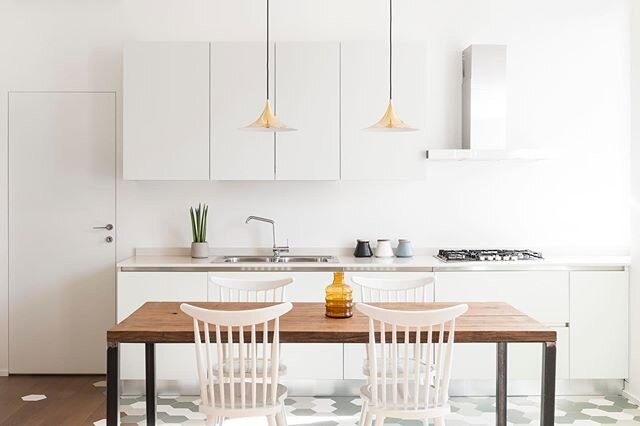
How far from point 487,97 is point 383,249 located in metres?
1.28

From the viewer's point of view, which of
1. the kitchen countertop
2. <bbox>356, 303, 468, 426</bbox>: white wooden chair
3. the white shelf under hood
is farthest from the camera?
the white shelf under hood

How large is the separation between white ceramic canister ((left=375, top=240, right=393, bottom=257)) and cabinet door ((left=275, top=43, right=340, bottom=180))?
0.59 metres

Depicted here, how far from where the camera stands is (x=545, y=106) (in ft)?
16.8

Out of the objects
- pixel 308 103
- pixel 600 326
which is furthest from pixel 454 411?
pixel 308 103

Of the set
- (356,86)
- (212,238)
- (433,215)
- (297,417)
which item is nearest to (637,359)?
(433,215)

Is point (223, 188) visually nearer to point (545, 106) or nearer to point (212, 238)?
point (212, 238)

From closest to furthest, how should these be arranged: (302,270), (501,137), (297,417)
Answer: (297,417) < (302,270) < (501,137)

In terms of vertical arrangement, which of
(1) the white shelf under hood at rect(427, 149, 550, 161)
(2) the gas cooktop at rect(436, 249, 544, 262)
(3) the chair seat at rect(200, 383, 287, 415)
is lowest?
(3) the chair seat at rect(200, 383, 287, 415)

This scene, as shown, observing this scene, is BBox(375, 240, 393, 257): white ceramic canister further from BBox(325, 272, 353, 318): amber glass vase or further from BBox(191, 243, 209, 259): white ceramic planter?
BBox(325, 272, 353, 318): amber glass vase

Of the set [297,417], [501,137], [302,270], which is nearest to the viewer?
[297,417]

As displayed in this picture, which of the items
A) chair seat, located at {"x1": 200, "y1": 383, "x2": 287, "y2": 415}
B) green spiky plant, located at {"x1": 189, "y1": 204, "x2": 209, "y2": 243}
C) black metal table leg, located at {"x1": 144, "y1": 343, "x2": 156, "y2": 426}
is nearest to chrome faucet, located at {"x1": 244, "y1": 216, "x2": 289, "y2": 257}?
green spiky plant, located at {"x1": 189, "y1": 204, "x2": 209, "y2": 243}

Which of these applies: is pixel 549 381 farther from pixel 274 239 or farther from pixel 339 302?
pixel 274 239

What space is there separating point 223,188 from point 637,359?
305 cm

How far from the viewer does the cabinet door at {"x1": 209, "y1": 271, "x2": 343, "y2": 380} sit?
14.9ft
